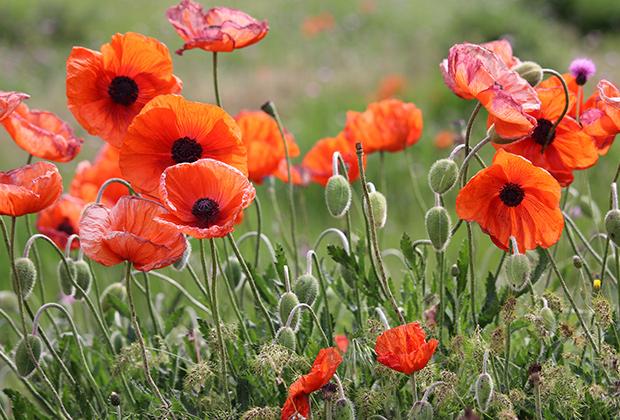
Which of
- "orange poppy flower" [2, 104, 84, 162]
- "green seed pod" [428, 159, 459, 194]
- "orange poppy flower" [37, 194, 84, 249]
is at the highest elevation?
"green seed pod" [428, 159, 459, 194]

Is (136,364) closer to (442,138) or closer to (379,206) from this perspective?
(379,206)

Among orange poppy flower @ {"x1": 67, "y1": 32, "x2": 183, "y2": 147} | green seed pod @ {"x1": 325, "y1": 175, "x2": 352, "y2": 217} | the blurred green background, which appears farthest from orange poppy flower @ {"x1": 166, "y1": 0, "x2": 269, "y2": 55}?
the blurred green background

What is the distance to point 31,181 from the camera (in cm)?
153

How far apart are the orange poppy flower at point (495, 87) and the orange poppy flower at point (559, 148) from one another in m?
0.16

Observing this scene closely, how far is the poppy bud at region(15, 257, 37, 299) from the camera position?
5.27 ft

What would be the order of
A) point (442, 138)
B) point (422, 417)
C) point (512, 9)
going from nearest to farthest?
point (422, 417) < point (442, 138) < point (512, 9)

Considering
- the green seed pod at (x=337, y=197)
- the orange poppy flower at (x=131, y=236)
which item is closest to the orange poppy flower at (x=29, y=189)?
the orange poppy flower at (x=131, y=236)

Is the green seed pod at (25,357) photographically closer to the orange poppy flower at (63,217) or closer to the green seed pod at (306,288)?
the green seed pod at (306,288)

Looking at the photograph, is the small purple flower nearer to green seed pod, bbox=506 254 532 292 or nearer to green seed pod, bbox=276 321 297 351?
green seed pod, bbox=506 254 532 292

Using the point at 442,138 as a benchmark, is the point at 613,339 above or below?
above

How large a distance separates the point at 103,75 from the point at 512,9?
6572mm

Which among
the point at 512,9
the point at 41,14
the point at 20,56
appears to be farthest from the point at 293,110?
the point at 41,14

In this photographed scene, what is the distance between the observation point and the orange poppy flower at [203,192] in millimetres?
1415

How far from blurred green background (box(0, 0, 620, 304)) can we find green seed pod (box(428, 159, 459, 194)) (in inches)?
77.5
